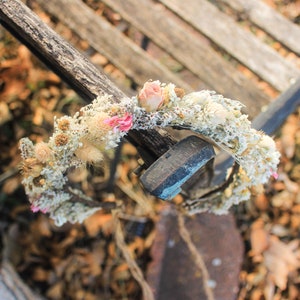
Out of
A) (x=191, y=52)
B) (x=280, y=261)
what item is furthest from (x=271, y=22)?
(x=280, y=261)

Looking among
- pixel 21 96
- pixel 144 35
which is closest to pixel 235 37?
pixel 144 35

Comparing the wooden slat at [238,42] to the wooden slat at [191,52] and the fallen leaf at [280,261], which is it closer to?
the wooden slat at [191,52]

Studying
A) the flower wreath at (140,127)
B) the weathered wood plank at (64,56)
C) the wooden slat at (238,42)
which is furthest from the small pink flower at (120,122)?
the wooden slat at (238,42)

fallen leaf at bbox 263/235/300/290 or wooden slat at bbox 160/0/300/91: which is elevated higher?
wooden slat at bbox 160/0/300/91

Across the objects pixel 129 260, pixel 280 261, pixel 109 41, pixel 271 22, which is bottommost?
pixel 129 260

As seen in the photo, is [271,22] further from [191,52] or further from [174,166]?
[174,166]

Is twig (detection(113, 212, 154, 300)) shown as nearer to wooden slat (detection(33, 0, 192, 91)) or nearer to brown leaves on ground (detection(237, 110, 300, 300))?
wooden slat (detection(33, 0, 192, 91))


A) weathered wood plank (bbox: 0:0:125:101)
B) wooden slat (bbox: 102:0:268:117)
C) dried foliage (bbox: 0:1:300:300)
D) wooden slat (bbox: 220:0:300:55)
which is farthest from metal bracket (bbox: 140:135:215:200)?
dried foliage (bbox: 0:1:300:300)
